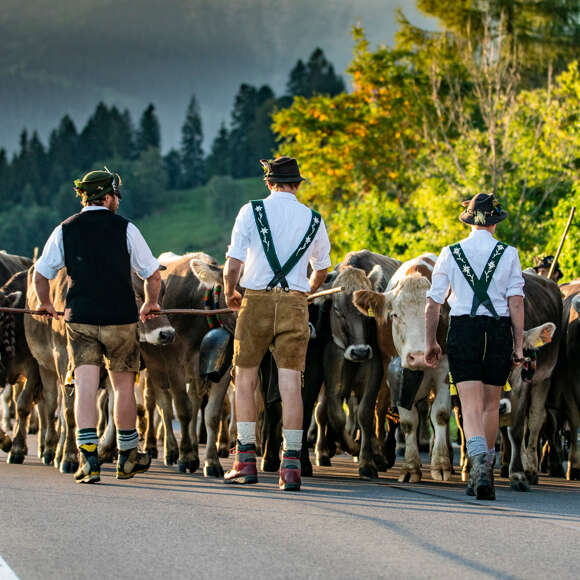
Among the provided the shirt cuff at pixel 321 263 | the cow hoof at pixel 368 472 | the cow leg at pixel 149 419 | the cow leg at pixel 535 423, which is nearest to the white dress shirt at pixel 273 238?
the shirt cuff at pixel 321 263

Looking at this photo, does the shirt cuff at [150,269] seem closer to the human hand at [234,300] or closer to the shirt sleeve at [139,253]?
the shirt sleeve at [139,253]

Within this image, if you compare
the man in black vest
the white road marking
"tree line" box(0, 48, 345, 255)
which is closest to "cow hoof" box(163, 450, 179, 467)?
the man in black vest

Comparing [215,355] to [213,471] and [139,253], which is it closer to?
[213,471]

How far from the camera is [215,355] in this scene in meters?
11.0

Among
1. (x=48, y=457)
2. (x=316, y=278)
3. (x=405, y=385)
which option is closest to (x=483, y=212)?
(x=316, y=278)

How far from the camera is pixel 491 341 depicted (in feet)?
30.0

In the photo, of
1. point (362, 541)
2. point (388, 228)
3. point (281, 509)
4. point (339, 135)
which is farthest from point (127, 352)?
point (339, 135)

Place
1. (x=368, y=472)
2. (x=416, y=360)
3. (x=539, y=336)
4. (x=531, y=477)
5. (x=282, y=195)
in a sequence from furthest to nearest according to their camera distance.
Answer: (x=531, y=477) < (x=368, y=472) < (x=416, y=360) < (x=539, y=336) < (x=282, y=195)

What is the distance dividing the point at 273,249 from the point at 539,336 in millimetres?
2523

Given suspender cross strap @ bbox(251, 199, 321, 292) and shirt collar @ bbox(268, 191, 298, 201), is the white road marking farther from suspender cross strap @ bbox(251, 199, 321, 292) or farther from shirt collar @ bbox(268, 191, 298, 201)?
shirt collar @ bbox(268, 191, 298, 201)

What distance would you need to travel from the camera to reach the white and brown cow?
10562 millimetres

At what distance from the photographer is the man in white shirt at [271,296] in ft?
30.3

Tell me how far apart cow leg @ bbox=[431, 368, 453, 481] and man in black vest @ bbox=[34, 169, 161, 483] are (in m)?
2.71

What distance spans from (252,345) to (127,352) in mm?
995
